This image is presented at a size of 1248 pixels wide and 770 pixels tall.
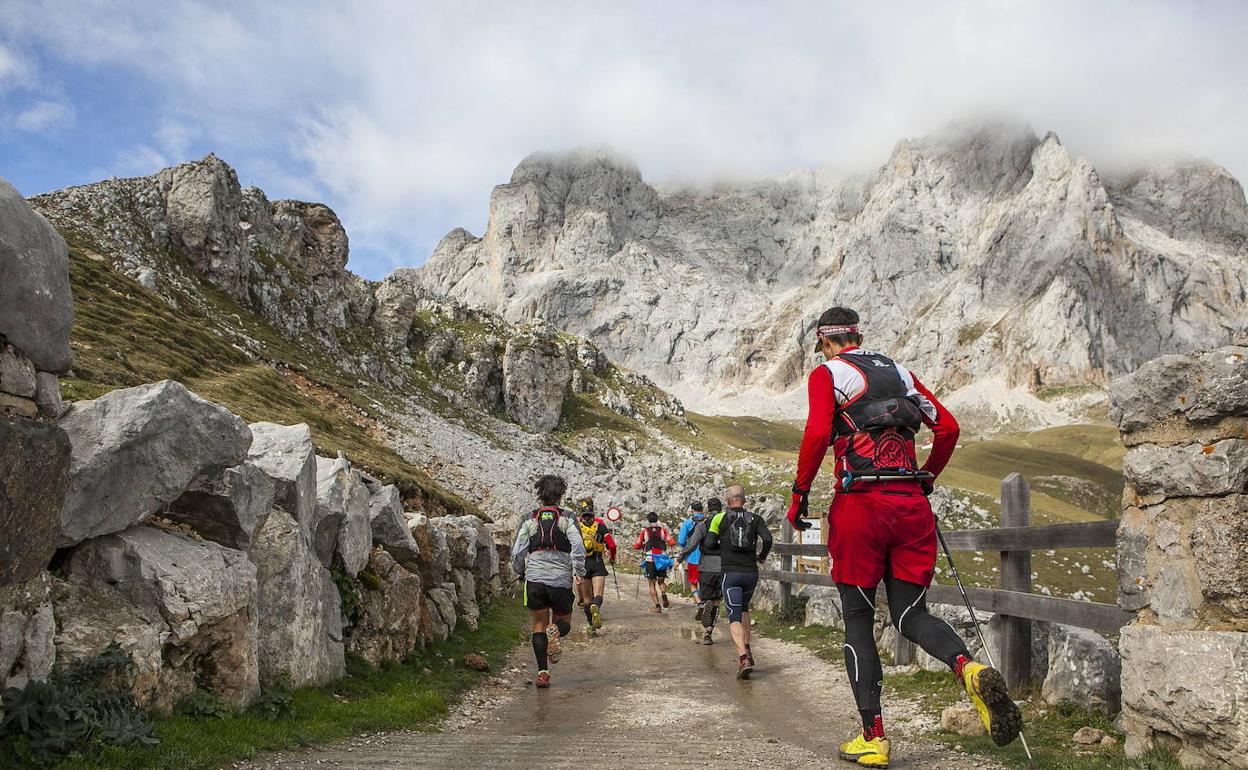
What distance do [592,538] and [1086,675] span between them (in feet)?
38.5

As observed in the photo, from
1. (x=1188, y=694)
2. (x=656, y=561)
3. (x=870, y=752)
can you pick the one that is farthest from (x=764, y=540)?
(x=656, y=561)

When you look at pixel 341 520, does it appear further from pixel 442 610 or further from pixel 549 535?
pixel 442 610

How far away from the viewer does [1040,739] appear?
6152mm

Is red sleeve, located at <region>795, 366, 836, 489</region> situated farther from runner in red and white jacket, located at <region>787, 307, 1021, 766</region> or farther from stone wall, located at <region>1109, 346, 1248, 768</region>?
stone wall, located at <region>1109, 346, 1248, 768</region>

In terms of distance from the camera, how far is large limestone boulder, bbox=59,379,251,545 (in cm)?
522

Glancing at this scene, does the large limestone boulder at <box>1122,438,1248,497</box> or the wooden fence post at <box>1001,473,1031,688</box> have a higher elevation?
the large limestone boulder at <box>1122,438,1248,497</box>

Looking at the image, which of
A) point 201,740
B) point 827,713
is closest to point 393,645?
point 201,740

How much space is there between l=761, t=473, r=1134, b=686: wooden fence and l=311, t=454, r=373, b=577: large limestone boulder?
6.83m

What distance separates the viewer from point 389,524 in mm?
10320

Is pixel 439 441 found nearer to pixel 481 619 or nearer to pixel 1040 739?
pixel 481 619

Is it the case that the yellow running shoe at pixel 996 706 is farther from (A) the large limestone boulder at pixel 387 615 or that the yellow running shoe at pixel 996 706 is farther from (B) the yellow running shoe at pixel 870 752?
(A) the large limestone boulder at pixel 387 615

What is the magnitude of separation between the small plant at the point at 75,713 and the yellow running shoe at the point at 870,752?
16.0 feet

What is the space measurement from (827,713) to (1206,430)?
469cm

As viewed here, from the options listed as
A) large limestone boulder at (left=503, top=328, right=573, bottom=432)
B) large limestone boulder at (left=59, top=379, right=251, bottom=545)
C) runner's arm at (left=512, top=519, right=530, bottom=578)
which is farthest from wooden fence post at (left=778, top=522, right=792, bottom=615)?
large limestone boulder at (left=503, top=328, right=573, bottom=432)
